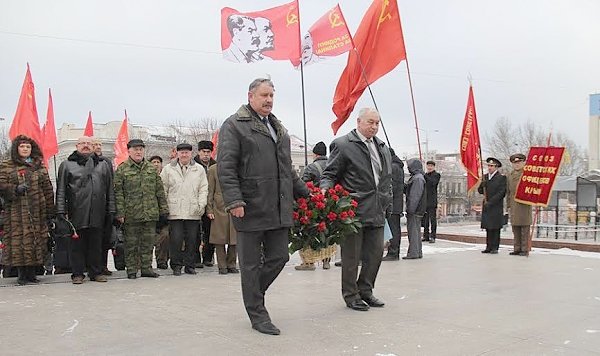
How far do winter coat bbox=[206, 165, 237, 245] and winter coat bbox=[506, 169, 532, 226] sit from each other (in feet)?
18.2

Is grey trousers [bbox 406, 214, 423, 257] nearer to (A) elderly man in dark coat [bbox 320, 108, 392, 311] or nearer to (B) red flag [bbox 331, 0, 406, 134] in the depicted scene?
(B) red flag [bbox 331, 0, 406, 134]

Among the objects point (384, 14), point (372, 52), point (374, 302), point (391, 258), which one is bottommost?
point (391, 258)

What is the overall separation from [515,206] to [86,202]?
7.65m

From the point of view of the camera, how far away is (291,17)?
13656mm

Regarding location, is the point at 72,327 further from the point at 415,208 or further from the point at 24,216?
the point at 415,208

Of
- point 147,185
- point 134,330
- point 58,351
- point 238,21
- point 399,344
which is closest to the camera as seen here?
point 58,351

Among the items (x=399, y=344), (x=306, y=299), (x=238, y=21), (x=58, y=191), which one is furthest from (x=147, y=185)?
(x=238, y=21)

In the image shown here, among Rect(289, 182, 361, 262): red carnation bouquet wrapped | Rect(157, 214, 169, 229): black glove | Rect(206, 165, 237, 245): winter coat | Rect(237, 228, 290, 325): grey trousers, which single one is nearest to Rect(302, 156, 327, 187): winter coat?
Rect(206, 165, 237, 245): winter coat

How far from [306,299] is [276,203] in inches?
68.0

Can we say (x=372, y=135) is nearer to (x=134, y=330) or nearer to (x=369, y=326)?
(x=369, y=326)

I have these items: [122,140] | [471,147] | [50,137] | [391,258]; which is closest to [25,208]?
[391,258]

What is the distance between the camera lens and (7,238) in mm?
7113

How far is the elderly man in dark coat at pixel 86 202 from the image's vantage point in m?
7.36

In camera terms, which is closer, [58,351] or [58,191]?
[58,351]
